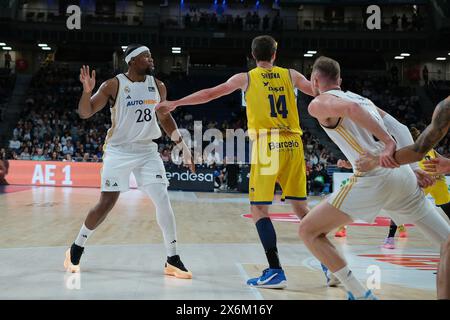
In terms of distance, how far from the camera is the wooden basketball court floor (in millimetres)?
4324

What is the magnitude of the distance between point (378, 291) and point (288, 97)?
185 centimetres

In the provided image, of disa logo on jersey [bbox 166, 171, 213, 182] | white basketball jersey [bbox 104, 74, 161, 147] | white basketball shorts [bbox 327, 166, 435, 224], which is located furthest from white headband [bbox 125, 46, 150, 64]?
disa logo on jersey [bbox 166, 171, 213, 182]

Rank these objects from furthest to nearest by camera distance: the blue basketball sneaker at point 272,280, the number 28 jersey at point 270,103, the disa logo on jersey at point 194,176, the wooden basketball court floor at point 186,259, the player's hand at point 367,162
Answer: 1. the disa logo on jersey at point 194,176
2. the number 28 jersey at point 270,103
3. the blue basketball sneaker at point 272,280
4. the wooden basketball court floor at point 186,259
5. the player's hand at point 367,162

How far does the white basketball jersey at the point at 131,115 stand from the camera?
5.21m

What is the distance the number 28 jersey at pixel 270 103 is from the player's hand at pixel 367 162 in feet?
4.57

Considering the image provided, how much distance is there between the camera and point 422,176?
378 centimetres

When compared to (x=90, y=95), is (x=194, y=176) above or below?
below

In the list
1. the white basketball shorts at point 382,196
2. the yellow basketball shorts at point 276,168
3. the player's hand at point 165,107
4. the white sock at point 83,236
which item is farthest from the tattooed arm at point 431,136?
the white sock at point 83,236

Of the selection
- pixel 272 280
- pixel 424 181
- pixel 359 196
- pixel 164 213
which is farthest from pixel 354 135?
pixel 164 213

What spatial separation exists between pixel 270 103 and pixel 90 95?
1.64 m

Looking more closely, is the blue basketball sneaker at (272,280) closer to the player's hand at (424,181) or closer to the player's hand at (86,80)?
the player's hand at (424,181)

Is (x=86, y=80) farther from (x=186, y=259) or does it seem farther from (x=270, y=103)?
(x=186, y=259)

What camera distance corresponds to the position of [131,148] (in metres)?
5.23

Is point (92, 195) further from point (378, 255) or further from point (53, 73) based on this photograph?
point (53, 73)
